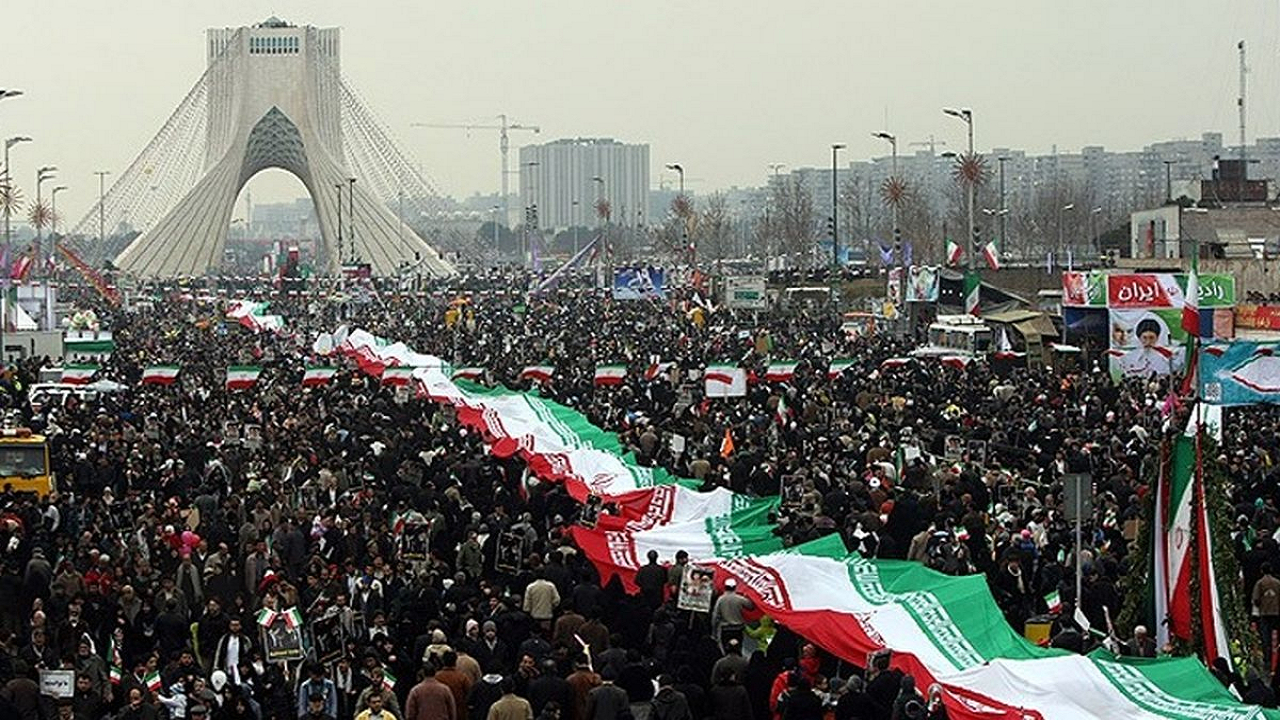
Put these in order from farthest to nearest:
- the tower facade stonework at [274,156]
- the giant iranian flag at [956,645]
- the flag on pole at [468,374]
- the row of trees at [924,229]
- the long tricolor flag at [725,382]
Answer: the tower facade stonework at [274,156], the row of trees at [924,229], the flag on pole at [468,374], the long tricolor flag at [725,382], the giant iranian flag at [956,645]

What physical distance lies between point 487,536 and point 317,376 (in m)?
17.0

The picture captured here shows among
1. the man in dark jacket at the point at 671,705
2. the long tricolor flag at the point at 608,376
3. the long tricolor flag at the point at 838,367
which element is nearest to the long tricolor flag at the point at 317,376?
the long tricolor flag at the point at 608,376

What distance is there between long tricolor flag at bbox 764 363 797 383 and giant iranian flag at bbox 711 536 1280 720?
1899cm

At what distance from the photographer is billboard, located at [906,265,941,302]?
47.5 m

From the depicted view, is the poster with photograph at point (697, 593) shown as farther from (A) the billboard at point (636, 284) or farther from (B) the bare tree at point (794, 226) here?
(B) the bare tree at point (794, 226)

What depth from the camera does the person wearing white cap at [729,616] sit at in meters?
14.9

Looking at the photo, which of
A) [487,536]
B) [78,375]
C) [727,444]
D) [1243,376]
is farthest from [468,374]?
[487,536]

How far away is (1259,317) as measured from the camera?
112ft

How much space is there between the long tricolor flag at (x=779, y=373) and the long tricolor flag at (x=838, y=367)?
2.23 ft

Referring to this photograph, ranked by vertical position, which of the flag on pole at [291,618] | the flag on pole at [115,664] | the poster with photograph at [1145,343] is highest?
the poster with photograph at [1145,343]

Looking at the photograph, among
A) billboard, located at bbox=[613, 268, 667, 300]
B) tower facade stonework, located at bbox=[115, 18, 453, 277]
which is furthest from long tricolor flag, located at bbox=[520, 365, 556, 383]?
tower facade stonework, located at bbox=[115, 18, 453, 277]

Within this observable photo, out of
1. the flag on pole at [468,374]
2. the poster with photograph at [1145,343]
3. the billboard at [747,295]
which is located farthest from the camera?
the billboard at [747,295]

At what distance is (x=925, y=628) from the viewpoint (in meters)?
12.9

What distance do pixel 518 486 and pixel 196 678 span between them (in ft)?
31.5
